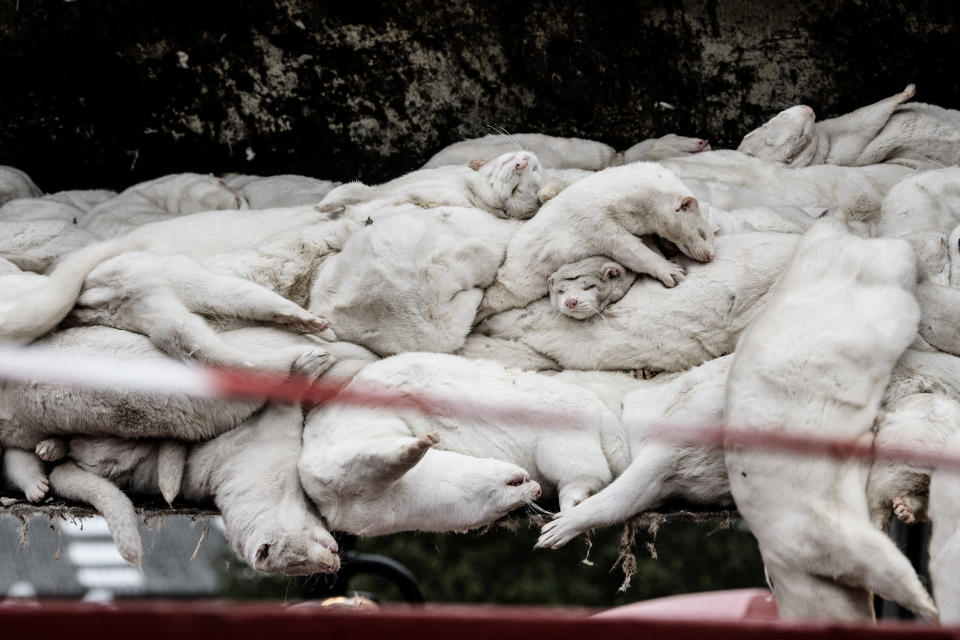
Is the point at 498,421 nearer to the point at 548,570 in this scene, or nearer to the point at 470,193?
the point at 470,193

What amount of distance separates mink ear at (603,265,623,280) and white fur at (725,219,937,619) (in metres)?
0.73

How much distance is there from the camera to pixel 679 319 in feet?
11.9

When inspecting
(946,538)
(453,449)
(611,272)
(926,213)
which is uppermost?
(926,213)

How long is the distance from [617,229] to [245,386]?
151 cm

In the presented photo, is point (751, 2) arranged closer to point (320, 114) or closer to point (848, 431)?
point (320, 114)

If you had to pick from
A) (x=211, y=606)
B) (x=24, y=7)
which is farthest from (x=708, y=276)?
(x=24, y=7)

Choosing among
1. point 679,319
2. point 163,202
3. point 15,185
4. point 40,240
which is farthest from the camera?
point 15,185

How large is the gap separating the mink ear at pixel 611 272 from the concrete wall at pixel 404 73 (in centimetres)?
182

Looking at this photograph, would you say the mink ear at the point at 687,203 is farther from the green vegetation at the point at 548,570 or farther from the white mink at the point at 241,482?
the green vegetation at the point at 548,570

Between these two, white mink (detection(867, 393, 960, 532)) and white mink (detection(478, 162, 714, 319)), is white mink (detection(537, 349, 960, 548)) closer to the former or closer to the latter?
white mink (detection(867, 393, 960, 532))

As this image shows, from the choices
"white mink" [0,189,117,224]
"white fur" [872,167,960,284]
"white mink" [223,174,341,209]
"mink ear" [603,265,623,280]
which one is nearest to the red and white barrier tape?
"mink ear" [603,265,623,280]

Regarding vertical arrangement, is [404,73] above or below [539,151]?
above

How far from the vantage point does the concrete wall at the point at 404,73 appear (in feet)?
16.8

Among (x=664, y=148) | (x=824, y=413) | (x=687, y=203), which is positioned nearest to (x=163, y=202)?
(x=664, y=148)
